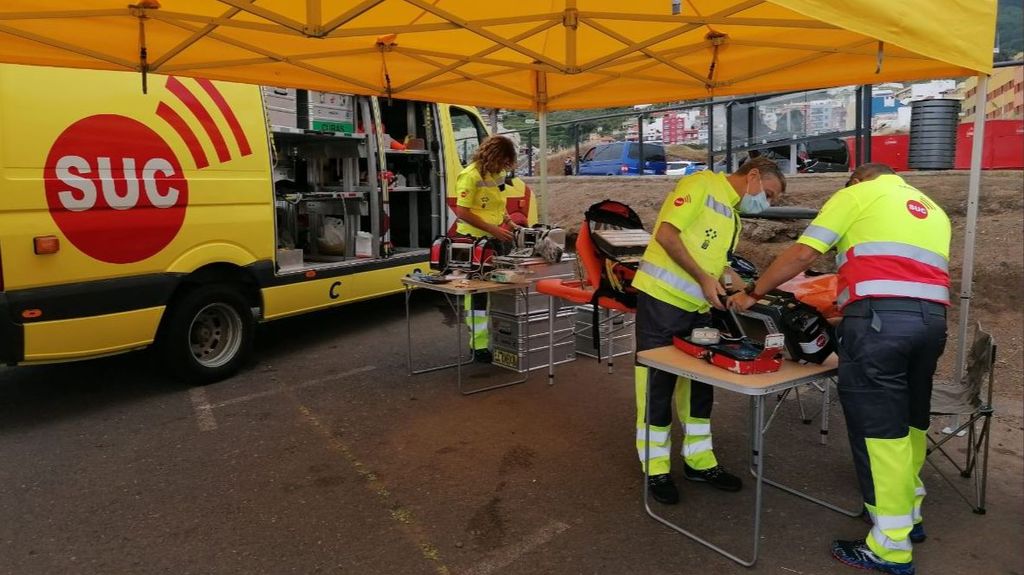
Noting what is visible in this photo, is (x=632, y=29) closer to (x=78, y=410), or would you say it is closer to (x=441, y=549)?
(x=441, y=549)

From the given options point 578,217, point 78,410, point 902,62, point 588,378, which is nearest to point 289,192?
point 78,410

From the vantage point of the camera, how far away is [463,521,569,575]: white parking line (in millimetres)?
2990

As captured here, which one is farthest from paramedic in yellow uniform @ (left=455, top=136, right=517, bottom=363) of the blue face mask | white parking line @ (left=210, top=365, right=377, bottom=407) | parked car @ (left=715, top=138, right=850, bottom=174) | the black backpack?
parked car @ (left=715, top=138, right=850, bottom=174)

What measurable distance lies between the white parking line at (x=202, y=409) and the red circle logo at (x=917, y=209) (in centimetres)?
418

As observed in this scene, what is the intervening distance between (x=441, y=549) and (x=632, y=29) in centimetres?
347

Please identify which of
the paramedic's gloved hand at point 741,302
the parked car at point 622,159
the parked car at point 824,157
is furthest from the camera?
the parked car at point 622,159

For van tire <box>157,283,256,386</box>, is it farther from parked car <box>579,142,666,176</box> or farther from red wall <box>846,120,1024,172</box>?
red wall <box>846,120,1024,172</box>

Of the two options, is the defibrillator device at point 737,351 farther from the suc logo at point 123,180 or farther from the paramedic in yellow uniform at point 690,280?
the suc logo at point 123,180

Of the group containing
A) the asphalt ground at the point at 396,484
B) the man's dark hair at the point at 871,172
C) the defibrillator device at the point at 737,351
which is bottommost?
the asphalt ground at the point at 396,484

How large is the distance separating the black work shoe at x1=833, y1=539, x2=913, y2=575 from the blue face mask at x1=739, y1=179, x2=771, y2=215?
1.60 meters

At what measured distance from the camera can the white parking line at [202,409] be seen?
469 cm

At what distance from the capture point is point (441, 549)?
10.3 ft

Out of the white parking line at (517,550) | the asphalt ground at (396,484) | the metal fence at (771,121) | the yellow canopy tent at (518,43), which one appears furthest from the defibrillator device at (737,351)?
the metal fence at (771,121)

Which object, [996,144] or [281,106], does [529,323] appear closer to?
[281,106]
